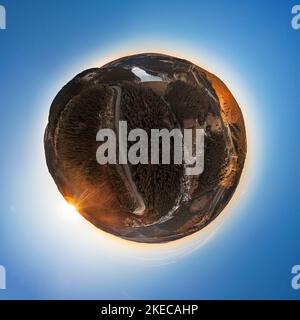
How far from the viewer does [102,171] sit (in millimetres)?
1121

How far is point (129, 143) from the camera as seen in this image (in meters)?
1.12

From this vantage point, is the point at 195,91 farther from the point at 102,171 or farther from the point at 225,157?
the point at 102,171

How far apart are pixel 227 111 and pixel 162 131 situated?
197mm

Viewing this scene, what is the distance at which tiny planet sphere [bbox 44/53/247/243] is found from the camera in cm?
111

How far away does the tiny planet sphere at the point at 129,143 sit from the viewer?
3.64 ft

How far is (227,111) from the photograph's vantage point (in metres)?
1.21

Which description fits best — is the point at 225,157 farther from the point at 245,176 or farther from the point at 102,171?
the point at 102,171

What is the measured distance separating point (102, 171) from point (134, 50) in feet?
1.12
